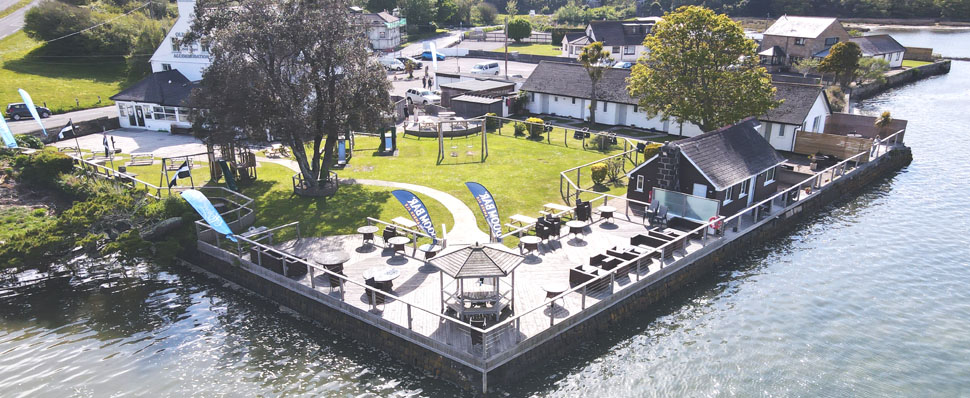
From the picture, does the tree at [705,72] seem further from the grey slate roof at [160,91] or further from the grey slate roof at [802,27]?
the grey slate roof at [802,27]

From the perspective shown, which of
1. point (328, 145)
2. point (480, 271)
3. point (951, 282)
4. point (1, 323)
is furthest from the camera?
point (328, 145)

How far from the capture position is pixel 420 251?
26.8 m

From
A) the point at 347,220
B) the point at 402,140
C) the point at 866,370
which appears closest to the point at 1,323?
the point at 347,220

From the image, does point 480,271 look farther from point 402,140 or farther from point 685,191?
point 402,140

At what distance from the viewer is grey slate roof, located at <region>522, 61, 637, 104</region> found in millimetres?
51656

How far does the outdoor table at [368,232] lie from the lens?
2753cm

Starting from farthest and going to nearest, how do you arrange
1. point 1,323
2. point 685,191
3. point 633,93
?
point 633,93, point 685,191, point 1,323

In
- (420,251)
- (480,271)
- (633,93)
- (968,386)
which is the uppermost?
(633,93)

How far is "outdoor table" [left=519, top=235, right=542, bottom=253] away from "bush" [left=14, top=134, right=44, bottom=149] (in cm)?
3639

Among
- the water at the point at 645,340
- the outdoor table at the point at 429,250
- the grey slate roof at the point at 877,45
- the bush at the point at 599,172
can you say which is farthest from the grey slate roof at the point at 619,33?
the outdoor table at the point at 429,250

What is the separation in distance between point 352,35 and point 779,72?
Answer: 212ft

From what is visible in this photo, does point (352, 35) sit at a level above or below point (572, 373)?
above

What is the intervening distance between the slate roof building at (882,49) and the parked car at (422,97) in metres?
56.1

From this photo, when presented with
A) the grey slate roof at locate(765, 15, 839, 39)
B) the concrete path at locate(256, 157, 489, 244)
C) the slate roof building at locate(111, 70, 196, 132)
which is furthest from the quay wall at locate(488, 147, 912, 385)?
the grey slate roof at locate(765, 15, 839, 39)
